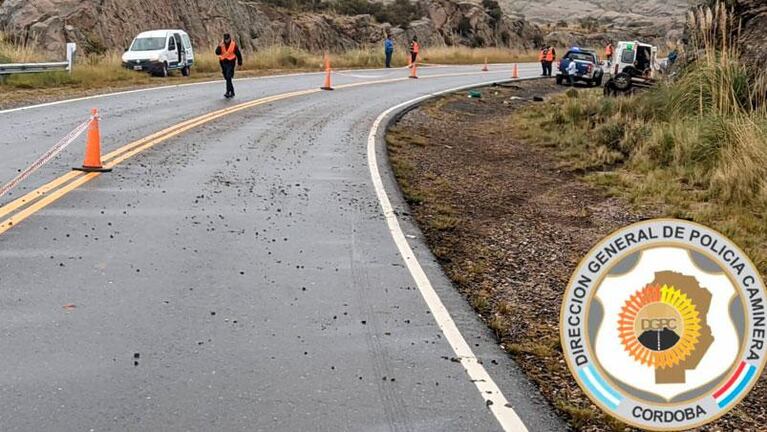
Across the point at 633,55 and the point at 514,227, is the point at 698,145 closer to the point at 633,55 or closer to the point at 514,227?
the point at 514,227

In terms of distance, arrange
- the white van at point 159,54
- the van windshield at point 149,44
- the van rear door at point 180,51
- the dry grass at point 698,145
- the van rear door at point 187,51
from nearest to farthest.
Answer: the dry grass at point 698,145
the white van at point 159,54
the van windshield at point 149,44
the van rear door at point 180,51
the van rear door at point 187,51

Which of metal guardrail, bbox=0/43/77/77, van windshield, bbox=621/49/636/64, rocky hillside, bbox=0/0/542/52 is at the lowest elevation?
metal guardrail, bbox=0/43/77/77

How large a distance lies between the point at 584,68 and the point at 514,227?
1065 inches

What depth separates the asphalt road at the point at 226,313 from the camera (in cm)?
441

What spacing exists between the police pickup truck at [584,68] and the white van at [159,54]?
16121mm

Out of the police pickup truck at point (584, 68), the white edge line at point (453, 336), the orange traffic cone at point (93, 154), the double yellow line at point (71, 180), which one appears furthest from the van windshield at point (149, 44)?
the white edge line at point (453, 336)

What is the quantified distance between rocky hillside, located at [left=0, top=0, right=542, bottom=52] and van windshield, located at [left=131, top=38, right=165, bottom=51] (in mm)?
3794

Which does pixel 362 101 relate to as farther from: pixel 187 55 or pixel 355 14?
pixel 355 14

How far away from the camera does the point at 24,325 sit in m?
5.37

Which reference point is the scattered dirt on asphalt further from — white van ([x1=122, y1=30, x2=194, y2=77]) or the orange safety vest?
white van ([x1=122, y1=30, x2=194, y2=77])

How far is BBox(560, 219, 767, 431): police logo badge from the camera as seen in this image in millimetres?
3428

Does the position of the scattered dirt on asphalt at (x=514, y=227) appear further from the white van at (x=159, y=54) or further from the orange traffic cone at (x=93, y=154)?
the white van at (x=159, y=54)

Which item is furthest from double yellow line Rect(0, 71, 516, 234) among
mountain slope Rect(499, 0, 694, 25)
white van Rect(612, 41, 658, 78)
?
mountain slope Rect(499, 0, 694, 25)

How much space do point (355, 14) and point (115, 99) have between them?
4359 cm
